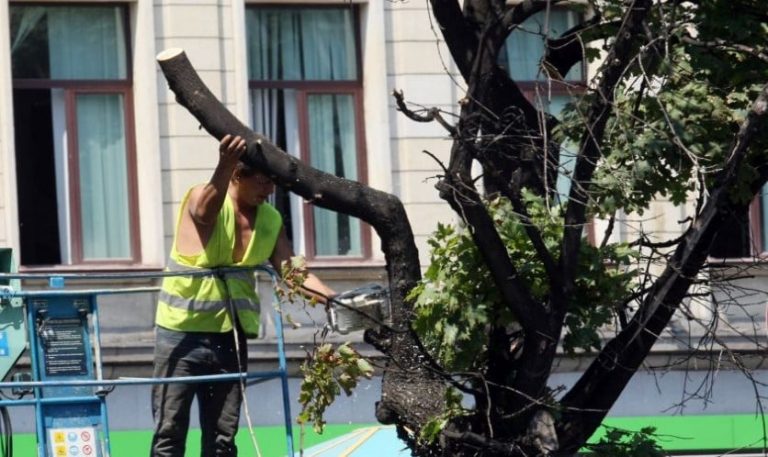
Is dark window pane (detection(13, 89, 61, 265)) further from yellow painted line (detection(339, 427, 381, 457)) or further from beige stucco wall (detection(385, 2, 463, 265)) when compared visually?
yellow painted line (detection(339, 427, 381, 457))

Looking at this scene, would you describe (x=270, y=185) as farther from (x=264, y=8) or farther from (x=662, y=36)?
(x=264, y=8)

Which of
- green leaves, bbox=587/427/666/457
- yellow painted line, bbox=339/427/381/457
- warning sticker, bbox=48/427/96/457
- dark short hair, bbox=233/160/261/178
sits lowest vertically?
yellow painted line, bbox=339/427/381/457

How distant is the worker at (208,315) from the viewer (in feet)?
25.8

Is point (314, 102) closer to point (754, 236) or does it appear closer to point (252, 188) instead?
point (754, 236)

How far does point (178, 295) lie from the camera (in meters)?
7.98

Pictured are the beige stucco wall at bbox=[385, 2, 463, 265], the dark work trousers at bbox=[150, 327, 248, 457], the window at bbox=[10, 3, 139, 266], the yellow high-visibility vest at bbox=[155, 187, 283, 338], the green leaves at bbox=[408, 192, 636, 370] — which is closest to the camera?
the green leaves at bbox=[408, 192, 636, 370]

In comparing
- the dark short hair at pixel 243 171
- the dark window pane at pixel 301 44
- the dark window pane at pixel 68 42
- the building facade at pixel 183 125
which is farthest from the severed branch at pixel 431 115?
the dark window pane at pixel 301 44

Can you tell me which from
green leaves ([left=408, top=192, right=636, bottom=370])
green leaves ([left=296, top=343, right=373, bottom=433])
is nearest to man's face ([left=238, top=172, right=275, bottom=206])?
green leaves ([left=408, top=192, right=636, bottom=370])

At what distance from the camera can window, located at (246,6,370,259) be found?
46.3 ft

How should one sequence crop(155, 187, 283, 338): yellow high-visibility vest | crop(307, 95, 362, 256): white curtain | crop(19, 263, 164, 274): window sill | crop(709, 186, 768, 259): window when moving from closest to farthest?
1. crop(155, 187, 283, 338): yellow high-visibility vest
2. crop(709, 186, 768, 259): window
3. crop(19, 263, 164, 274): window sill
4. crop(307, 95, 362, 256): white curtain

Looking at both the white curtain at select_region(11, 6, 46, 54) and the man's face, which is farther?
the white curtain at select_region(11, 6, 46, 54)

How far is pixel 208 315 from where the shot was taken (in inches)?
313

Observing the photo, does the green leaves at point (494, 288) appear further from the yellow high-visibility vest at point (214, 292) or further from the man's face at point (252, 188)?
the man's face at point (252, 188)

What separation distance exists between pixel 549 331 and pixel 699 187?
32.1 inches
